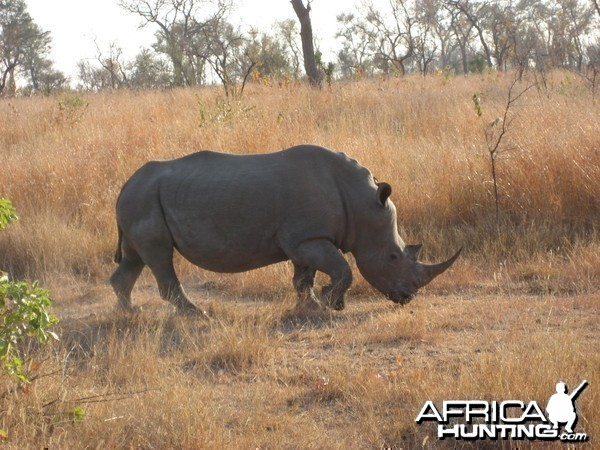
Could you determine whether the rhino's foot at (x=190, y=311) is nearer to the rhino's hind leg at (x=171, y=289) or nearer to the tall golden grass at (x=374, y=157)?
the rhino's hind leg at (x=171, y=289)

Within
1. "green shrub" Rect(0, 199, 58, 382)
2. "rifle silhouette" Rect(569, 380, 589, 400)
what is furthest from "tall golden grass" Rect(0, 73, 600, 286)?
"green shrub" Rect(0, 199, 58, 382)

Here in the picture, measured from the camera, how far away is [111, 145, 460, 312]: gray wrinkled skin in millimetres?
6301

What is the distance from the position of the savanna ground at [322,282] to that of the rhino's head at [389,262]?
0.52 feet

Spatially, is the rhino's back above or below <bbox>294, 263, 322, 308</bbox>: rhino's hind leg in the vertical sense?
above

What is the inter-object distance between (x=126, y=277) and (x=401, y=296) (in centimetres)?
206

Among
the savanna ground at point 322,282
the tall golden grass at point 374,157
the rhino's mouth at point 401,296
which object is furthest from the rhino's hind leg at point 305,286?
the tall golden grass at point 374,157

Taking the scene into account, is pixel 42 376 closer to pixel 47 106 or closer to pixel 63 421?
pixel 63 421

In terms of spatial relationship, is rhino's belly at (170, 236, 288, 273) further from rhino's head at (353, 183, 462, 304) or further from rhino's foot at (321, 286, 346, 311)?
rhino's head at (353, 183, 462, 304)

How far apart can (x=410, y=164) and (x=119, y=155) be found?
3.35 m

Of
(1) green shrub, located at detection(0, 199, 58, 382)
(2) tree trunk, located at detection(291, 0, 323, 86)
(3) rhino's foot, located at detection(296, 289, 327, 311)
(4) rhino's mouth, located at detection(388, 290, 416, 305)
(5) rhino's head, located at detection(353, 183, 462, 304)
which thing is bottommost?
(4) rhino's mouth, located at detection(388, 290, 416, 305)

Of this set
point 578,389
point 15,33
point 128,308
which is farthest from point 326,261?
point 15,33

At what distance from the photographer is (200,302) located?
7.14 metres

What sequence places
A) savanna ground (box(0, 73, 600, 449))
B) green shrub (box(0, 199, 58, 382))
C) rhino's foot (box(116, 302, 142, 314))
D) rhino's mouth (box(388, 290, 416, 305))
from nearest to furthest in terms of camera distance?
1. green shrub (box(0, 199, 58, 382))
2. savanna ground (box(0, 73, 600, 449))
3. rhino's mouth (box(388, 290, 416, 305))
4. rhino's foot (box(116, 302, 142, 314))

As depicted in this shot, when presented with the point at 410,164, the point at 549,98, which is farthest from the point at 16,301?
the point at 549,98
